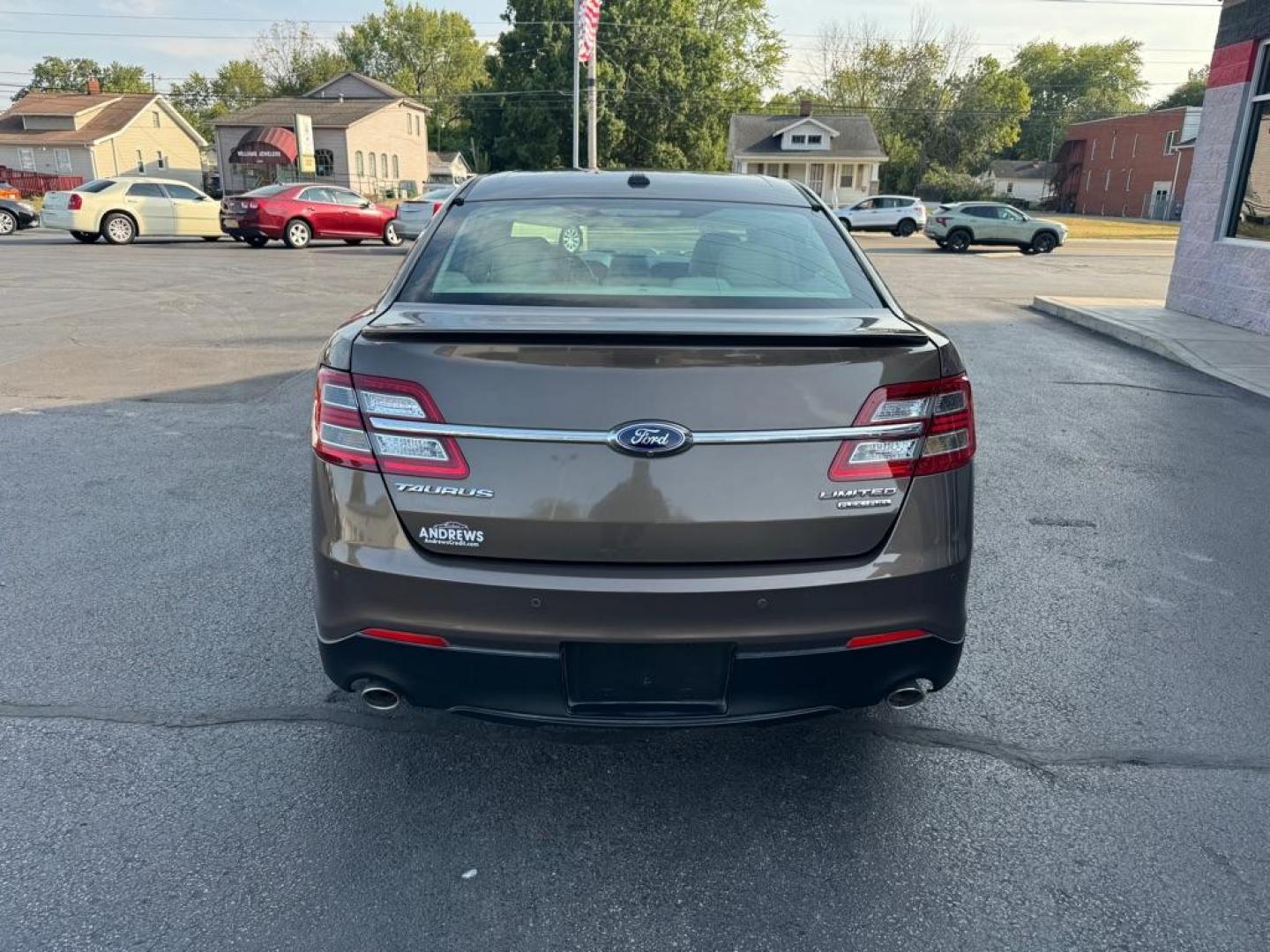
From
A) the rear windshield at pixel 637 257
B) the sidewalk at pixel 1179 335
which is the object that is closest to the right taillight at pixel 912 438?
the rear windshield at pixel 637 257

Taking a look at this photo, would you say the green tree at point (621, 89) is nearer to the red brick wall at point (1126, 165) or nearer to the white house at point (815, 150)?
the white house at point (815, 150)

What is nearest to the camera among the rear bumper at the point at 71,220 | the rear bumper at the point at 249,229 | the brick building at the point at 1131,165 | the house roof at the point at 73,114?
the rear bumper at the point at 71,220

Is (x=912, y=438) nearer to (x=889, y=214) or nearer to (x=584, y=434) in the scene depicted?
(x=584, y=434)

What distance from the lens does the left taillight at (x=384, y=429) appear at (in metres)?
2.22

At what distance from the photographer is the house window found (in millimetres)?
11047

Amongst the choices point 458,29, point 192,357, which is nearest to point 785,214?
point 192,357

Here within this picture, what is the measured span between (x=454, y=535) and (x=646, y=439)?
0.53m

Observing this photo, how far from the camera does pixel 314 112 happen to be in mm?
52656

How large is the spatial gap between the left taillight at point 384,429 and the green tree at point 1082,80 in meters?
104

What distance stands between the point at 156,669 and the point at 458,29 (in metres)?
94.2

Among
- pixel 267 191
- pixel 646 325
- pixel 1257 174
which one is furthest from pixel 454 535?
pixel 267 191

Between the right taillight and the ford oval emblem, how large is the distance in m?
0.40

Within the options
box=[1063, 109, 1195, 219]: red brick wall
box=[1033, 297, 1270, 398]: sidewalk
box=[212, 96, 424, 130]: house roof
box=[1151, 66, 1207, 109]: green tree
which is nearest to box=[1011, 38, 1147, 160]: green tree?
box=[1151, 66, 1207, 109]: green tree

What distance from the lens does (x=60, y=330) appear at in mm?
10102
